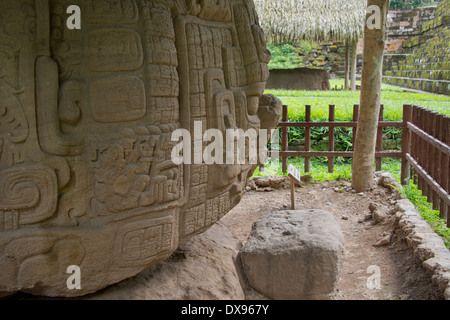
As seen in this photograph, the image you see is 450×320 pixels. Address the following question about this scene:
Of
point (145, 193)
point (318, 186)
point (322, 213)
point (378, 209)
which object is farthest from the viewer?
point (318, 186)

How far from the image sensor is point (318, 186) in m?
5.59

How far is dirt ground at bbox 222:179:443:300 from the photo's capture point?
118 inches

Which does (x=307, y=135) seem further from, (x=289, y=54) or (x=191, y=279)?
(x=289, y=54)

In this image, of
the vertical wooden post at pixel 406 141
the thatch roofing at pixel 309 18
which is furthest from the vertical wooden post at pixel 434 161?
the thatch roofing at pixel 309 18

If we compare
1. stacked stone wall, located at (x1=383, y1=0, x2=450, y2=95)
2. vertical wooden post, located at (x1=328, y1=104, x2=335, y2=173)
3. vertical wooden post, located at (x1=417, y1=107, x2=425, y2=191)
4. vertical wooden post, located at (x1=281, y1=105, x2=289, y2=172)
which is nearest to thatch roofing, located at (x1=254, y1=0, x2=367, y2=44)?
stacked stone wall, located at (x1=383, y1=0, x2=450, y2=95)

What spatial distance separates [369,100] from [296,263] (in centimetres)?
288

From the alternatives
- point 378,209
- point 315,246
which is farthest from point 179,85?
point 378,209

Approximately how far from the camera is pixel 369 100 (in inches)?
196

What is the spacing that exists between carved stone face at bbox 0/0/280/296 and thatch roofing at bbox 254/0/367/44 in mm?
8961

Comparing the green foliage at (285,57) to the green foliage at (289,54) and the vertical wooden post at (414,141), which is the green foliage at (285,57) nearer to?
the green foliage at (289,54)

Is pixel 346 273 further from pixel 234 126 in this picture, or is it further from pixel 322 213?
pixel 234 126

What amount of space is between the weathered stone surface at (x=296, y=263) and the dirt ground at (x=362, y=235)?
136 millimetres

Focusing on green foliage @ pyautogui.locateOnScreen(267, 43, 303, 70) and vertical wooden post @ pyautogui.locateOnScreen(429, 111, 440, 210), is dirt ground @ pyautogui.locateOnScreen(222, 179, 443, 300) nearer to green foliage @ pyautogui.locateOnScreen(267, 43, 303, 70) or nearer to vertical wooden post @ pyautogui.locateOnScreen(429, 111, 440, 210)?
vertical wooden post @ pyautogui.locateOnScreen(429, 111, 440, 210)

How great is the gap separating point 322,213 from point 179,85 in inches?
60.8
